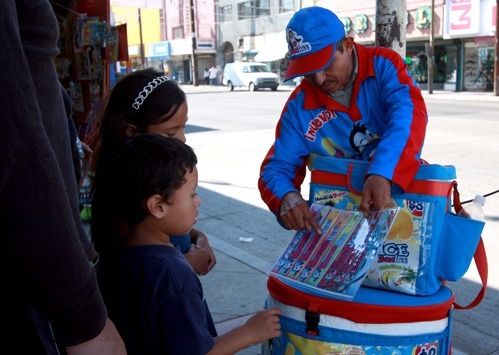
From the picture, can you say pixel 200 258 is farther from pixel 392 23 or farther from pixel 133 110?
pixel 392 23

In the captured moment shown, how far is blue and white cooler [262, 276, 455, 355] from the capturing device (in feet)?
5.75

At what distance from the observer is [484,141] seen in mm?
10156

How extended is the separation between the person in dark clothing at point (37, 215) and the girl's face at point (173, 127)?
90 cm

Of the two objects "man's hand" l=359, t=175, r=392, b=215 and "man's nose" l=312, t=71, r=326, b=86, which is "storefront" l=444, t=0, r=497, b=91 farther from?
"man's hand" l=359, t=175, r=392, b=215

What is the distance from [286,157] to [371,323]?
672 mm

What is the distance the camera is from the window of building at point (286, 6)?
3778 cm

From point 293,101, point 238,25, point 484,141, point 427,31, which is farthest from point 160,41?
point 293,101

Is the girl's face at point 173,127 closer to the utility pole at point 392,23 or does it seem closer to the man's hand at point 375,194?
the man's hand at point 375,194

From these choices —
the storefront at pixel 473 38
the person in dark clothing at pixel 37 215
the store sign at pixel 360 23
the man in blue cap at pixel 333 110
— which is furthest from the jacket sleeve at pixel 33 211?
the store sign at pixel 360 23

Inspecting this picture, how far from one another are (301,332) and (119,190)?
738mm

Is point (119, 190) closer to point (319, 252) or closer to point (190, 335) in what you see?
point (190, 335)

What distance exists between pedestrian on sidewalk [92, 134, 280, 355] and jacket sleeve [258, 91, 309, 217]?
1.68 feet

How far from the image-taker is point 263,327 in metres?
1.65

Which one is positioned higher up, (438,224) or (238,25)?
(238,25)
